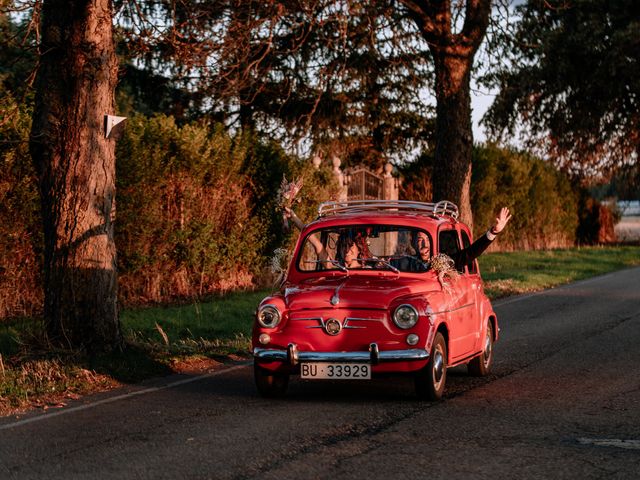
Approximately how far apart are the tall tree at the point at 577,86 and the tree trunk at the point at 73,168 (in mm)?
26390

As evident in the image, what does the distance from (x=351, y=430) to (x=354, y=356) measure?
114cm

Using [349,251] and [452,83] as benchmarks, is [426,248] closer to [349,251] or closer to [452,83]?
[349,251]

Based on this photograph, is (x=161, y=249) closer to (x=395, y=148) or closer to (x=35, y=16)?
(x=35, y=16)

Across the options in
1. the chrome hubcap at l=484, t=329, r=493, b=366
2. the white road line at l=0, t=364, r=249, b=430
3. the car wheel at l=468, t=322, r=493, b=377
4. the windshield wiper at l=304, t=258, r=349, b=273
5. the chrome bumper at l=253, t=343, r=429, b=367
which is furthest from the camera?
the chrome hubcap at l=484, t=329, r=493, b=366

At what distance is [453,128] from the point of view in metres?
21.7

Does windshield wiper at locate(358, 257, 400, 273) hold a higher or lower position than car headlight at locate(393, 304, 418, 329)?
higher

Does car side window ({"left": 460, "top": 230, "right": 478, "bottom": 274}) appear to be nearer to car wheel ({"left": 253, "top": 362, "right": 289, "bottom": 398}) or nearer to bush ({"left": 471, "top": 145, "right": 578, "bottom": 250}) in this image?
car wheel ({"left": 253, "top": 362, "right": 289, "bottom": 398})

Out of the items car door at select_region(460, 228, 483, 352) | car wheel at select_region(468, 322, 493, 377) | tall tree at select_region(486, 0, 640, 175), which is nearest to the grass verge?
car wheel at select_region(468, 322, 493, 377)

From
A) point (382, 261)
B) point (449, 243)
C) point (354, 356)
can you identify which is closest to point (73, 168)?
point (382, 261)

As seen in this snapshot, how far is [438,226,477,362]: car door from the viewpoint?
9898mm

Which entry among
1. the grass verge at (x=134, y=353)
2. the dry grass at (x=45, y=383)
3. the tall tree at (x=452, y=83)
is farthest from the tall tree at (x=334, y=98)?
the dry grass at (x=45, y=383)

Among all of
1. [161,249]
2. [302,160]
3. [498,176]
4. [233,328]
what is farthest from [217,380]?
[498,176]

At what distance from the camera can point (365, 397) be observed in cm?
964

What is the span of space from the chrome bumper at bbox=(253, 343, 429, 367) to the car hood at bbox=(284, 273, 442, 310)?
0.41 metres
